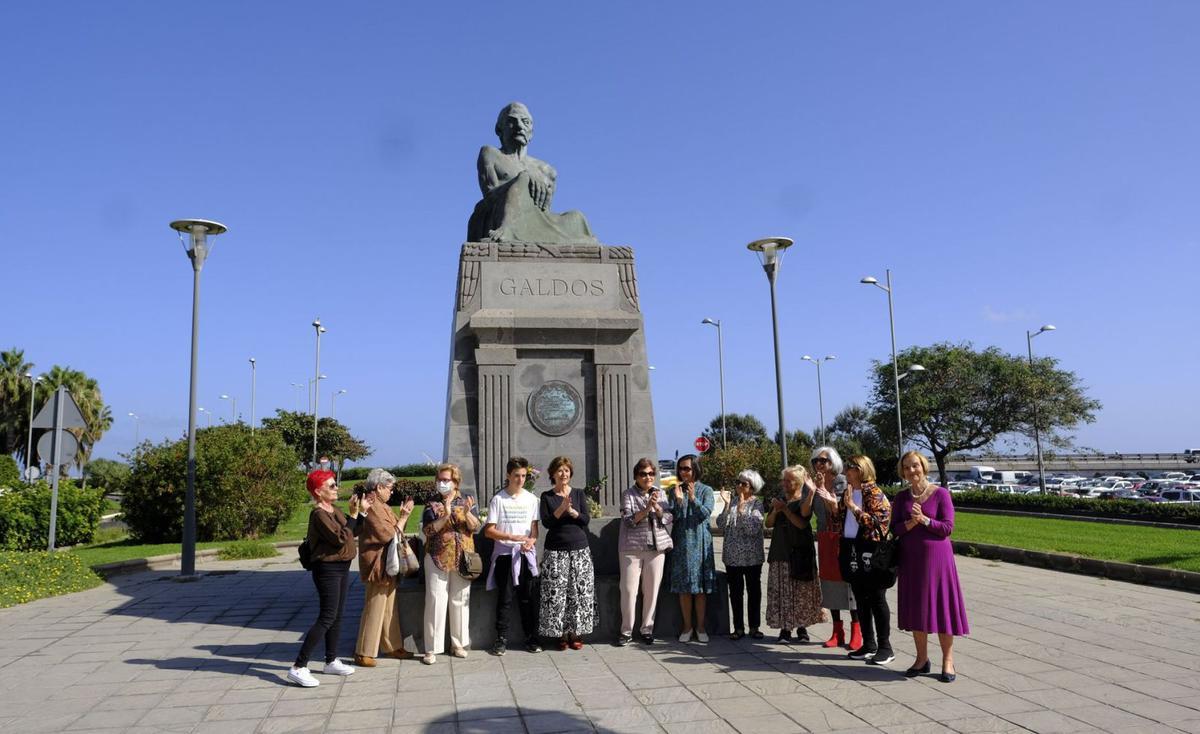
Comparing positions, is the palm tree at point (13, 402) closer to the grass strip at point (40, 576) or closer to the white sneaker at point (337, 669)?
the grass strip at point (40, 576)

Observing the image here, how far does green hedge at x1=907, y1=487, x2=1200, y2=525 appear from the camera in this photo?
2008cm

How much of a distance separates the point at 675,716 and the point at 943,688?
195cm

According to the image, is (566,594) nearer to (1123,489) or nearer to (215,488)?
(215,488)

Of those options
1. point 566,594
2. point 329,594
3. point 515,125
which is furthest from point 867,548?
point 515,125

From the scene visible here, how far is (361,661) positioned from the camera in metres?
6.25

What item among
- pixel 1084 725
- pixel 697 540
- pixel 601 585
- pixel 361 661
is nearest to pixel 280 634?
pixel 361 661

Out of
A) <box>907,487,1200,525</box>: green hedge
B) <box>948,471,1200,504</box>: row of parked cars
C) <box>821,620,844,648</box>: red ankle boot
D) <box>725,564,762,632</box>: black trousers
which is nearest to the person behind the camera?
<box>821,620,844,648</box>: red ankle boot

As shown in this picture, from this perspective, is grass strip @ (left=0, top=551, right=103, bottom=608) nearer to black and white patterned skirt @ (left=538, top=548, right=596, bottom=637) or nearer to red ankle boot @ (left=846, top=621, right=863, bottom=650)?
black and white patterned skirt @ (left=538, top=548, right=596, bottom=637)

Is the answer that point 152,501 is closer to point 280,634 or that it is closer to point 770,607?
point 280,634

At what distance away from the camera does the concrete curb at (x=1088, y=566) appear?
1003 centimetres

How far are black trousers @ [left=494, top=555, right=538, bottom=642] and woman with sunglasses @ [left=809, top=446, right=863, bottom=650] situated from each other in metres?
2.41

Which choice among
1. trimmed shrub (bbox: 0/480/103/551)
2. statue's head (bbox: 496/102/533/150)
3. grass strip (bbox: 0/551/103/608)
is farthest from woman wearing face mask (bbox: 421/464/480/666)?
trimmed shrub (bbox: 0/480/103/551)

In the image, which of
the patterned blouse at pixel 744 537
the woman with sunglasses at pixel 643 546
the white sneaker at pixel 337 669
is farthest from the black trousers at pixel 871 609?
the white sneaker at pixel 337 669

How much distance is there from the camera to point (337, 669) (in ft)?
19.3
